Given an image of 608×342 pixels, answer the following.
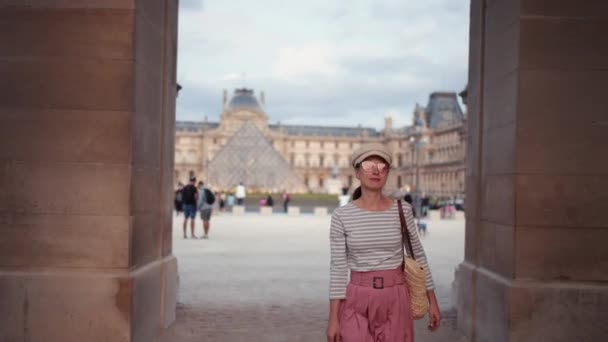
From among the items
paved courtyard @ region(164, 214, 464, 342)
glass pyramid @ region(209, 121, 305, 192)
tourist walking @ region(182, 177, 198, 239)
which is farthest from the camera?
glass pyramid @ region(209, 121, 305, 192)

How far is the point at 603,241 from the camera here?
13.5 feet

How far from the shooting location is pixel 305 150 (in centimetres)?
11038

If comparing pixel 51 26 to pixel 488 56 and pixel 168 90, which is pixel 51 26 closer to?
pixel 168 90

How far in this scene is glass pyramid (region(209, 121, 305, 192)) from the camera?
185 ft

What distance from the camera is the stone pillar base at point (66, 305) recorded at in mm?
4156

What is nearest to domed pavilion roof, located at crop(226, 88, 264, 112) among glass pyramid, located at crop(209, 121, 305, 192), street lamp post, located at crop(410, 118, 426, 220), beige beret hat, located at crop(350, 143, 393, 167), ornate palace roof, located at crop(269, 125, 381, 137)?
ornate palace roof, located at crop(269, 125, 381, 137)

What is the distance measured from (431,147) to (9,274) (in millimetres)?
76469

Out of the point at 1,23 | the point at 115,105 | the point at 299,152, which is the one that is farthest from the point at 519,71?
the point at 299,152

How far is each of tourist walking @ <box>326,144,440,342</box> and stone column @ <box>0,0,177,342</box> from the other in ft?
6.12

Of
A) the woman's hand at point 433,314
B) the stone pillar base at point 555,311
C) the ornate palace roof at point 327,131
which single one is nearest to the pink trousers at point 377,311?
the woman's hand at point 433,314

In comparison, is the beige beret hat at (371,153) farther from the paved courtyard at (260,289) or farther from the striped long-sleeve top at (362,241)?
the paved courtyard at (260,289)

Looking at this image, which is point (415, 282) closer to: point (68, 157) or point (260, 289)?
point (68, 157)

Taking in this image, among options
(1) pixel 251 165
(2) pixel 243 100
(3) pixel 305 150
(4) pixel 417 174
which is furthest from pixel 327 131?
(4) pixel 417 174

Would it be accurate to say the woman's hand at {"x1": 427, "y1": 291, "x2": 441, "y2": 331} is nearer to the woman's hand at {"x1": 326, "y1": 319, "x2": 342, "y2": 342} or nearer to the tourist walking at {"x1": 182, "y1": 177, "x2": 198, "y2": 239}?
the woman's hand at {"x1": 326, "y1": 319, "x2": 342, "y2": 342}
